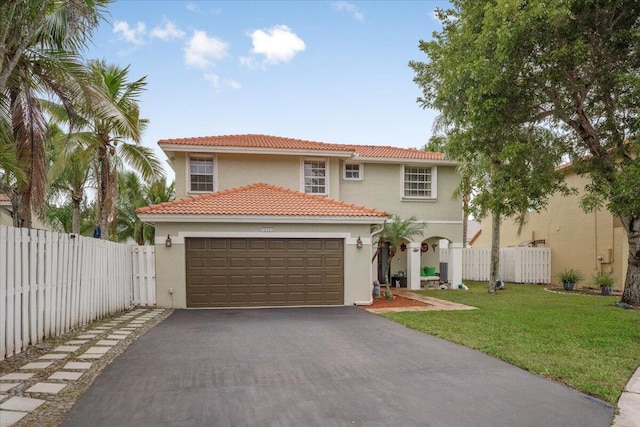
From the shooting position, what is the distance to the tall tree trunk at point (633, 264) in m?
13.1

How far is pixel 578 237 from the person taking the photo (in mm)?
20094

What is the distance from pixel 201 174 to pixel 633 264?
50.6 ft

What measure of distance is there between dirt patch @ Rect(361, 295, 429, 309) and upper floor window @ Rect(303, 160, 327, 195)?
533cm

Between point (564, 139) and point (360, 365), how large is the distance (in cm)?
1167

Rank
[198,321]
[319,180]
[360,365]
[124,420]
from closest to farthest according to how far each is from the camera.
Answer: [124,420], [360,365], [198,321], [319,180]

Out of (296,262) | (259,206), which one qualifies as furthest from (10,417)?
(259,206)

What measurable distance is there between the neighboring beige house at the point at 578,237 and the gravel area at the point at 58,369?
14929mm

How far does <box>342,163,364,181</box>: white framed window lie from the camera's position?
18500mm

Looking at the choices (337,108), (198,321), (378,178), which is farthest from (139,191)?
(198,321)

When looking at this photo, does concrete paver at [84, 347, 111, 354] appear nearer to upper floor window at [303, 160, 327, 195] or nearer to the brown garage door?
the brown garage door

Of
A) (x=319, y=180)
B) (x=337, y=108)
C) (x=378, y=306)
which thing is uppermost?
(x=337, y=108)

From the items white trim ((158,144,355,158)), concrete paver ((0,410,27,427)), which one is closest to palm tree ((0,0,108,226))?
concrete paver ((0,410,27,427))

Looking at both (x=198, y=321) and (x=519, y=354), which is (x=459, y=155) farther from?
(x=198, y=321)

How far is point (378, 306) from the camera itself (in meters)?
13.3
